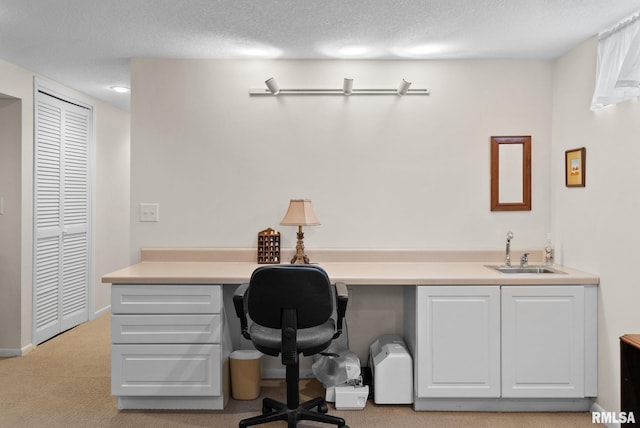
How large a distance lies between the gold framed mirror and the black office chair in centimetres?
155

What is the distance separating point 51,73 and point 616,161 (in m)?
4.06

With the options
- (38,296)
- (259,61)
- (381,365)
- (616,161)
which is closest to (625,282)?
(616,161)

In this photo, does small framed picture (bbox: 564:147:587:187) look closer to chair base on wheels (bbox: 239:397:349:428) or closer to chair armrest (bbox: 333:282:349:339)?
chair armrest (bbox: 333:282:349:339)

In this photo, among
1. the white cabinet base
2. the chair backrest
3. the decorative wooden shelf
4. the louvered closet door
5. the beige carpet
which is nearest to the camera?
the chair backrest

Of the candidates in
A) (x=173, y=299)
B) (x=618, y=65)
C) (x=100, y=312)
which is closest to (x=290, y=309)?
(x=173, y=299)

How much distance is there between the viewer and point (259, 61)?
11.8ft

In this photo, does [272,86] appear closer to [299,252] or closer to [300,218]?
[300,218]

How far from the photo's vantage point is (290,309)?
8.04ft

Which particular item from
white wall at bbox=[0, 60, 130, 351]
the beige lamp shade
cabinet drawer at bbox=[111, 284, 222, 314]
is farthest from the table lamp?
white wall at bbox=[0, 60, 130, 351]

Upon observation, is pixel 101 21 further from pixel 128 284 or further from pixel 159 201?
pixel 128 284

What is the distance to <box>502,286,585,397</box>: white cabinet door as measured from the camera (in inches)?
116

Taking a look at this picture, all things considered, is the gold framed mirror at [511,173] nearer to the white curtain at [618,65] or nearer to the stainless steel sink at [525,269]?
the stainless steel sink at [525,269]

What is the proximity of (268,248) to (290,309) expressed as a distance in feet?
3.70

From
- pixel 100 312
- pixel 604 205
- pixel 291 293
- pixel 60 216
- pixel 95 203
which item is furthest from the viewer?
pixel 100 312
